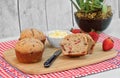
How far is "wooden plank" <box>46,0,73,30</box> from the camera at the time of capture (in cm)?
175

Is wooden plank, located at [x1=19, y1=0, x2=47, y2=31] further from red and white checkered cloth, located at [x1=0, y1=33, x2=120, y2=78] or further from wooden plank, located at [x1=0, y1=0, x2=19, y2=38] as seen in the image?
red and white checkered cloth, located at [x1=0, y1=33, x2=120, y2=78]

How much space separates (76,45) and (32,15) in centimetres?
66

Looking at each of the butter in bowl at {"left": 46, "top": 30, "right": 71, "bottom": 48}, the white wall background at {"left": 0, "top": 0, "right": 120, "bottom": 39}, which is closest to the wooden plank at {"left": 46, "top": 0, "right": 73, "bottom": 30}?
the white wall background at {"left": 0, "top": 0, "right": 120, "bottom": 39}

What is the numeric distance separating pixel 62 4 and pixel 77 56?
72 centimetres

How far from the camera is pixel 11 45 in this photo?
1.30m

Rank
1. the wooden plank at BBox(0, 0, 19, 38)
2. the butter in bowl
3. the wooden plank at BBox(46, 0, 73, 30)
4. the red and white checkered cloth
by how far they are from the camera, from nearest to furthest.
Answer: the red and white checkered cloth, the butter in bowl, the wooden plank at BBox(0, 0, 19, 38), the wooden plank at BBox(46, 0, 73, 30)

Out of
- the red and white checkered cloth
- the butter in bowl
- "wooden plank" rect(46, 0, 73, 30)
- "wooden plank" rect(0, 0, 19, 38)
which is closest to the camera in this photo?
the red and white checkered cloth

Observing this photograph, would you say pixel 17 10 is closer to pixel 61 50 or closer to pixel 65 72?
pixel 61 50

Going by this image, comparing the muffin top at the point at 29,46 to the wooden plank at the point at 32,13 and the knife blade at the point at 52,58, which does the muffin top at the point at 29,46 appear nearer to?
the knife blade at the point at 52,58

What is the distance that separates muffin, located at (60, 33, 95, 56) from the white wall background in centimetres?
61

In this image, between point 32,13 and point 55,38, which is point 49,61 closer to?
point 55,38

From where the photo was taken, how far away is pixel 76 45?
1087 mm

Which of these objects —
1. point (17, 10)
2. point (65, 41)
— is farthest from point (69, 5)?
point (65, 41)

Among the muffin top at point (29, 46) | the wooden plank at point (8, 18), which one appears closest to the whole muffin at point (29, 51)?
the muffin top at point (29, 46)
